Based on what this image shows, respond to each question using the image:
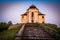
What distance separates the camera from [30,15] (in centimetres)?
1072

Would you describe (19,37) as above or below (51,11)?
below

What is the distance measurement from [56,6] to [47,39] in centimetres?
79

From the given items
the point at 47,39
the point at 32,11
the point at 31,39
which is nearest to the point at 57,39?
the point at 47,39

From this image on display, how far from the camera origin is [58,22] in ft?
11.8

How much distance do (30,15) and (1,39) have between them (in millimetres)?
7624

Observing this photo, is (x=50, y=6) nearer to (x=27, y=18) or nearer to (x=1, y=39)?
(x=1, y=39)

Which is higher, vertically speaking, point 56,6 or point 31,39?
point 56,6

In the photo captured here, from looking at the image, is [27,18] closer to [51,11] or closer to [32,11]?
[32,11]

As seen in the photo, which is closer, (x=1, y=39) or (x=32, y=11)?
(x=1, y=39)

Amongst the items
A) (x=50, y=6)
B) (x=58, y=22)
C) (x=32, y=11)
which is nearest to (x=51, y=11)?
(x=50, y=6)

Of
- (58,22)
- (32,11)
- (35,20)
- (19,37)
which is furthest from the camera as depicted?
(32,11)

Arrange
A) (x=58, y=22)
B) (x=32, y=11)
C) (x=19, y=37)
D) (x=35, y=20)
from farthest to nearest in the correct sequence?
(x=32, y=11), (x=35, y=20), (x=58, y=22), (x=19, y=37)

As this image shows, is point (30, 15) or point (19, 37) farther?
point (30, 15)

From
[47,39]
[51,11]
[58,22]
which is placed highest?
[51,11]
